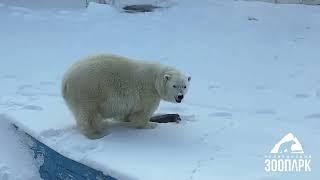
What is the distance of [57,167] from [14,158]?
17.8 inches

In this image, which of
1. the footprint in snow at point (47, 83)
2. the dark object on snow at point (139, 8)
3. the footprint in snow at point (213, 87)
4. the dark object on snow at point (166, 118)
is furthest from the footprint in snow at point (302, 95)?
the dark object on snow at point (139, 8)

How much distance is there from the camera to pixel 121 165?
3188 mm

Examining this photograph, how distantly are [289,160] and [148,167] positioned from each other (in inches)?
30.6

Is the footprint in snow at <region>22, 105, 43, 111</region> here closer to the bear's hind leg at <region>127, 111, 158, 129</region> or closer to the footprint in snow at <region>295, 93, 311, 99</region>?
the bear's hind leg at <region>127, 111, 158, 129</region>

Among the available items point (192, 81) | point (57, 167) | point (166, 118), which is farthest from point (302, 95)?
point (57, 167)

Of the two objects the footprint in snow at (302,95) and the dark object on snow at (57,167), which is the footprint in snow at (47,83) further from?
the footprint in snow at (302,95)

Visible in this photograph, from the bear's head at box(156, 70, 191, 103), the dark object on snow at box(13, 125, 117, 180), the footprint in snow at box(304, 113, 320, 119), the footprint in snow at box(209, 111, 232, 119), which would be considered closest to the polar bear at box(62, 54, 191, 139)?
the bear's head at box(156, 70, 191, 103)

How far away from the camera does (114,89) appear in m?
3.64

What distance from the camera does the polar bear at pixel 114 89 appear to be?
360 cm

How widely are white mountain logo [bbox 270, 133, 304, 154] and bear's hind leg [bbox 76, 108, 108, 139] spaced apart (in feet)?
3.56

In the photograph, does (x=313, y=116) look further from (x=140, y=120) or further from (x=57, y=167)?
(x=57, y=167)

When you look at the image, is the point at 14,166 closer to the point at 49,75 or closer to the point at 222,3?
the point at 49,75

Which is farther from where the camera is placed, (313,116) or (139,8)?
(139,8)

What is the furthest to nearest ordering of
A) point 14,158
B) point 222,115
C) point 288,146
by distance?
point 222,115 < point 14,158 < point 288,146
